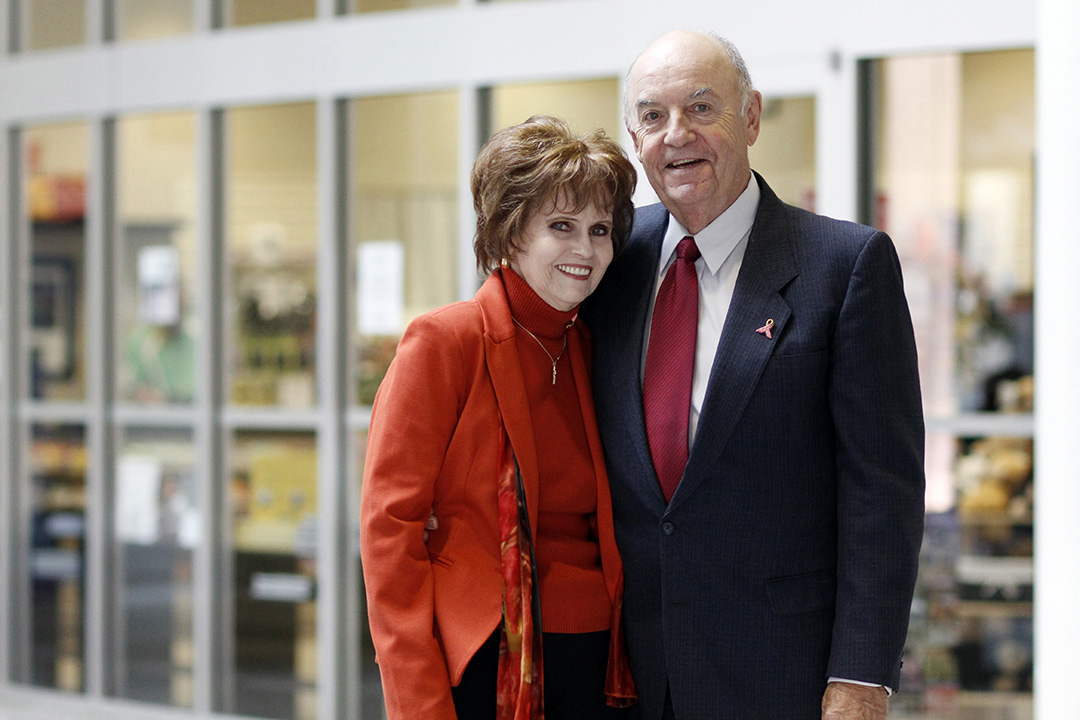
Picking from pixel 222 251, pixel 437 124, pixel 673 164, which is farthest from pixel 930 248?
pixel 222 251

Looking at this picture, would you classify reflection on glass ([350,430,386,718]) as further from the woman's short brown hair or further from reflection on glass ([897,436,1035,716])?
the woman's short brown hair

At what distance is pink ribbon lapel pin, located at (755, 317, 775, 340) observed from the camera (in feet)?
6.65

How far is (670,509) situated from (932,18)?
7.73ft

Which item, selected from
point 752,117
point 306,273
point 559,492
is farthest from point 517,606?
point 306,273

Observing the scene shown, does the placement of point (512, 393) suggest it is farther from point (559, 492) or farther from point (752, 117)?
point (752, 117)

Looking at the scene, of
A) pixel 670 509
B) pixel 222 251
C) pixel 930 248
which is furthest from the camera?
pixel 222 251

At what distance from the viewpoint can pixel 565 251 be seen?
209 centimetres

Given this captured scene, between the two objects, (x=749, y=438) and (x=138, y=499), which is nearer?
(x=749, y=438)

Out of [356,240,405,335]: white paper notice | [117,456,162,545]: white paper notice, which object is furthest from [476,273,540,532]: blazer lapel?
[117,456,162,545]: white paper notice

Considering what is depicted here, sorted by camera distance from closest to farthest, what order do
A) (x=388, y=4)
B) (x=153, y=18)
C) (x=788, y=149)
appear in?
(x=788, y=149) < (x=388, y=4) < (x=153, y=18)

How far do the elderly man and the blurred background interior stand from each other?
71.8 inches

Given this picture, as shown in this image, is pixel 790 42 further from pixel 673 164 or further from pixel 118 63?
pixel 118 63

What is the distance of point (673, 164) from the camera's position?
7.04 ft

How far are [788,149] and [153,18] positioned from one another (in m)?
2.85
